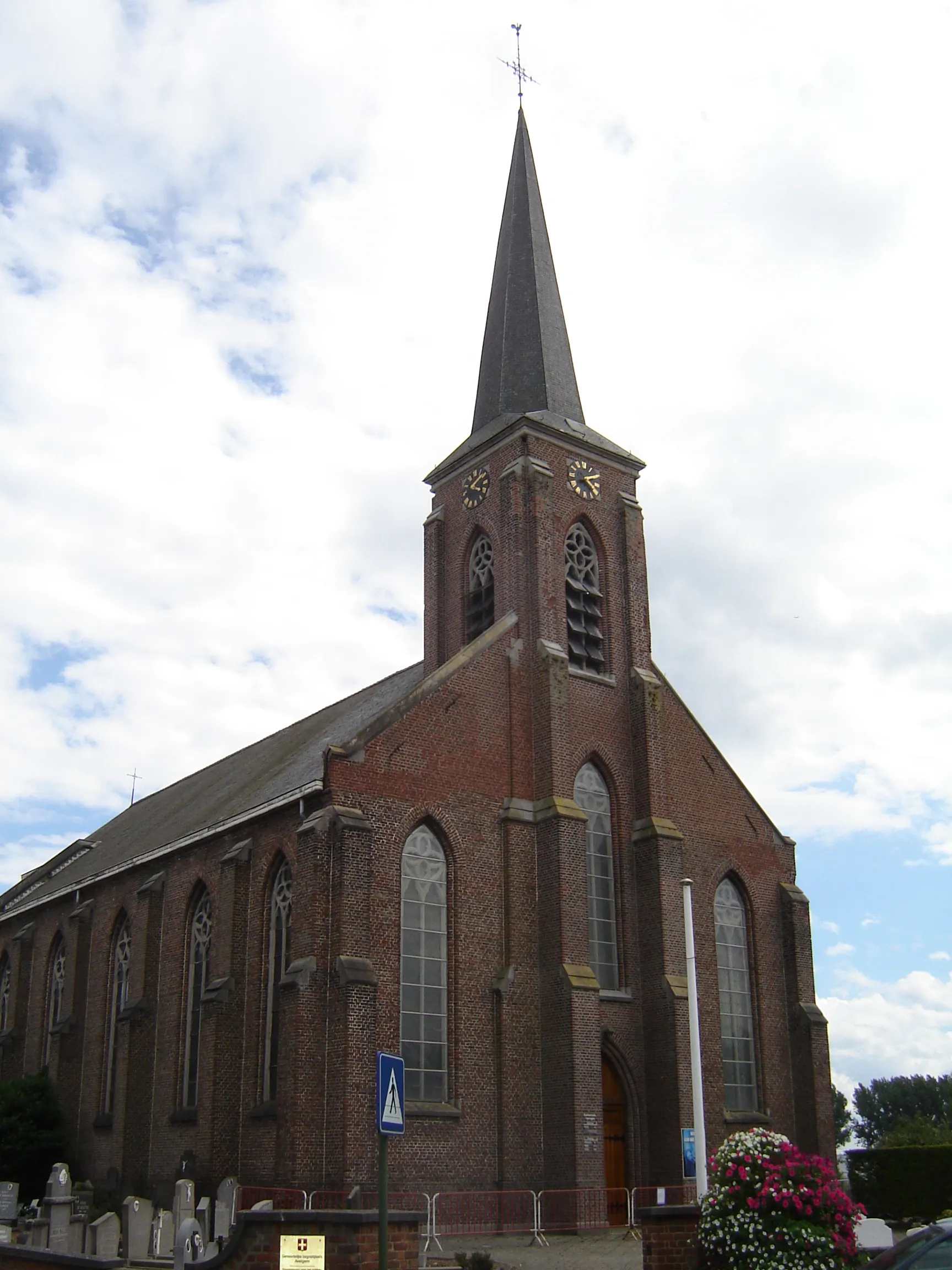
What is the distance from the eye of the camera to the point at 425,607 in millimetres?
32281

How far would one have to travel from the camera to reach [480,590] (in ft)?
101

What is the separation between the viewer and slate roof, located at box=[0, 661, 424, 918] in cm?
2922

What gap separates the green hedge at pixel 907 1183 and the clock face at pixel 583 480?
15.9 m

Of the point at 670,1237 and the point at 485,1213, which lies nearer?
the point at 670,1237

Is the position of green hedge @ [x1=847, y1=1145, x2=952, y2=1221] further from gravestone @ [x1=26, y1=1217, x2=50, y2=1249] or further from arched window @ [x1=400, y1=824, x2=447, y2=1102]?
gravestone @ [x1=26, y1=1217, x2=50, y2=1249]

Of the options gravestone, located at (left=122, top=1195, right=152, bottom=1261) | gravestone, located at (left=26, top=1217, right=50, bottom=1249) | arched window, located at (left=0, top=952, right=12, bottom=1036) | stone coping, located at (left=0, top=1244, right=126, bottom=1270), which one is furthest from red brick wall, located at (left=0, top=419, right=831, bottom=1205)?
arched window, located at (left=0, top=952, right=12, bottom=1036)

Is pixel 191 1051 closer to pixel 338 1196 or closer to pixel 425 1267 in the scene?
pixel 338 1196

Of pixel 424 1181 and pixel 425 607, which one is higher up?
pixel 425 607

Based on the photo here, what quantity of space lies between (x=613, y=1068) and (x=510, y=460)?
541 inches

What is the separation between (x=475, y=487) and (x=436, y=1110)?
14532mm

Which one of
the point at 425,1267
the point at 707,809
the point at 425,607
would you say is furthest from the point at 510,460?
the point at 425,1267

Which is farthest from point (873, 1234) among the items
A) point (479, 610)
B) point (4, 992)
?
point (4, 992)

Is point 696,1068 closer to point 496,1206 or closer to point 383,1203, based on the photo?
point 496,1206

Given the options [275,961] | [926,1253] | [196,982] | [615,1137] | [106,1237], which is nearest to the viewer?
[926,1253]
